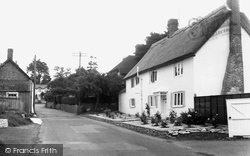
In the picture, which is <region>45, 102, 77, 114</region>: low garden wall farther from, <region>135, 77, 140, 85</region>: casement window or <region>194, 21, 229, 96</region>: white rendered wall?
<region>194, 21, 229, 96</region>: white rendered wall

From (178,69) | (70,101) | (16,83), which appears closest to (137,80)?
(178,69)

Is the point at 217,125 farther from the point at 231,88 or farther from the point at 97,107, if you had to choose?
the point at 97,107

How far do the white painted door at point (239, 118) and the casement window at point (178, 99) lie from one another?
7808 mm

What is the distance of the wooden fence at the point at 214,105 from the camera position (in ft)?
53.4

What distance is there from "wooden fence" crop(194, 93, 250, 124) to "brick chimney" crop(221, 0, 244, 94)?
272 centimetres

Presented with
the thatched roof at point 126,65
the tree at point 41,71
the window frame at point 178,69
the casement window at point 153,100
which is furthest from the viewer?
the tree at point 41,71

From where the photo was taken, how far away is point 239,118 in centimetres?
1387

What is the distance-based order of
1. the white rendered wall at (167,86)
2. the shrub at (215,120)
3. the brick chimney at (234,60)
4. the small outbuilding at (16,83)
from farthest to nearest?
the small outbuilding at (16,83) < the white rendered wall at (167,86) < the brick chimney at (234,60) < the shrub at (215,120)

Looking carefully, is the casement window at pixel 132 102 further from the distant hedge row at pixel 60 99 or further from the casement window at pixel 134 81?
the distant hedge row at pixel 60 99

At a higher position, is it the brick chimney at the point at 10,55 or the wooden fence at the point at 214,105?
the brick chimney at the point at 10,55

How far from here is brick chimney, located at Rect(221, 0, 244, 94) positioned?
67.4ft

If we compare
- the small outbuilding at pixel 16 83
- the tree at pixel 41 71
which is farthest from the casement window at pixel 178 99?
the tree at pixel 41 71

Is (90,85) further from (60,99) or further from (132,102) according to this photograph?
(60,99)

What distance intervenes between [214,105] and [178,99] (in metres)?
5.59
